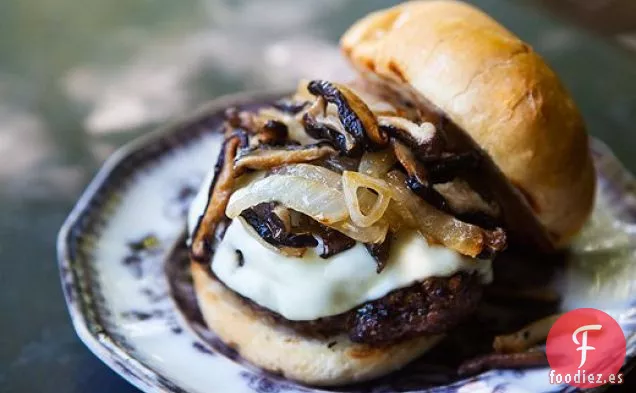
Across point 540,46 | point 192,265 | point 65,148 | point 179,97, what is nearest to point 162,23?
point 179,97

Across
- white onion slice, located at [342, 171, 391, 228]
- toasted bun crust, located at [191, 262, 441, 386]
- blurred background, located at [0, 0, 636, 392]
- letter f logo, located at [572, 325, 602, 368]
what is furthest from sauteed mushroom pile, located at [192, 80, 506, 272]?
blurred background, located at [0, 0, 636, 392]

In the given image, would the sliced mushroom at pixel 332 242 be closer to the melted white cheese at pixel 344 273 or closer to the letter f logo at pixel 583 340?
the melted white cheese at pixel 344 273

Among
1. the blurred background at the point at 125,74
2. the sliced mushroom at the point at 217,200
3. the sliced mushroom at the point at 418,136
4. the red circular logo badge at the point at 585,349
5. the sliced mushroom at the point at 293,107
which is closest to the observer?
the red circular logo badge at the point at 585,349

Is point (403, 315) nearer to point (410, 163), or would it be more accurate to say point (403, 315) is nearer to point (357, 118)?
point (410, 163)

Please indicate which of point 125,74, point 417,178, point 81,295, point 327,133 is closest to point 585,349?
point 417,178

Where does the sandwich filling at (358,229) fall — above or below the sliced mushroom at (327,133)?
below

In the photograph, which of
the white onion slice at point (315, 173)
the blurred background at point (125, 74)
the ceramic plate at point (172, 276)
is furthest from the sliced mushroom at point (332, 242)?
the blurred background at point (125, 74)

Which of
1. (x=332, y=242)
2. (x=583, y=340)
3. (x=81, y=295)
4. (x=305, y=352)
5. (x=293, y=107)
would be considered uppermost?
(x=293, y=107)
